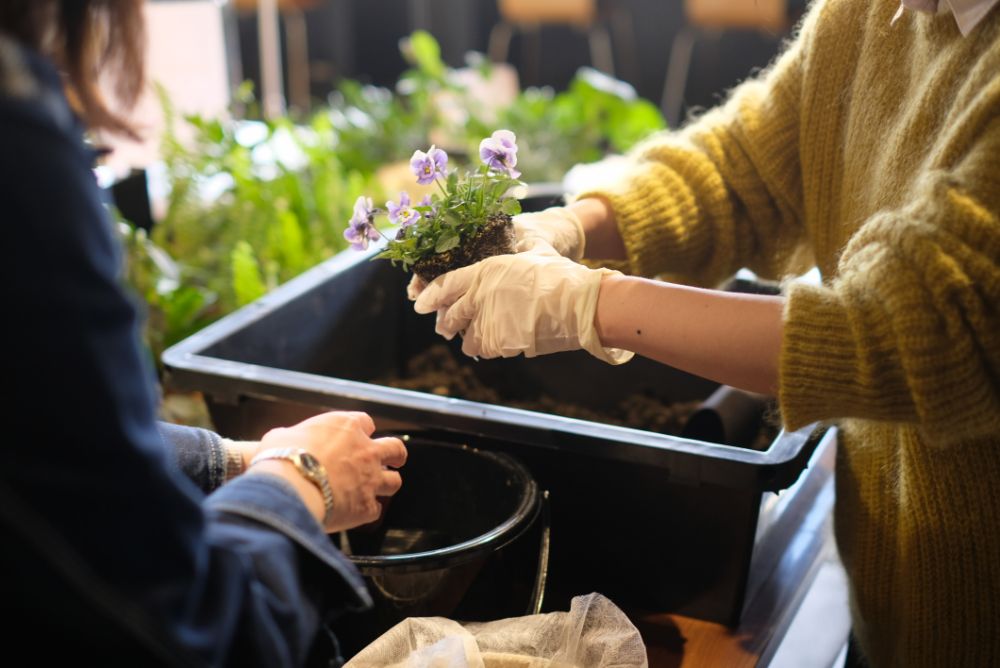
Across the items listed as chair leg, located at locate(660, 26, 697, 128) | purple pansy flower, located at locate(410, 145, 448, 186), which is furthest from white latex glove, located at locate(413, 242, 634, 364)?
chair leg, located at locate(660, 26, 697, 128)

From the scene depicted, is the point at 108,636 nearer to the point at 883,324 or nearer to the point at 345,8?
the point at 883,324

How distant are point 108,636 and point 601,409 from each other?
3.61 feet

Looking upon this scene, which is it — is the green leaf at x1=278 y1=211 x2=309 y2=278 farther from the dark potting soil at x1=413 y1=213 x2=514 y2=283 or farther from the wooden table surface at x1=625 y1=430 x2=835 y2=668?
the wooden table surface at x1=625 y1=430 x2=835 y2=668

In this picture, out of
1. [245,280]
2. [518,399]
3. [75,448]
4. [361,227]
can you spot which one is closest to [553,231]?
[361,227]

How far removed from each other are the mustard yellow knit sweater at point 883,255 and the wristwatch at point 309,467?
412 millimetres

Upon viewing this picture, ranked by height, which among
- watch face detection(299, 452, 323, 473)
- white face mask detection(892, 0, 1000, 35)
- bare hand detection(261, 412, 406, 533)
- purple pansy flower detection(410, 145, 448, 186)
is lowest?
bare hand detection(261, 412, 406, 533)

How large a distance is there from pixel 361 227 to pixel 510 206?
0.16 m

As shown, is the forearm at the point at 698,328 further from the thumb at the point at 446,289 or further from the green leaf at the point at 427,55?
the green leaf at the point at 427,55

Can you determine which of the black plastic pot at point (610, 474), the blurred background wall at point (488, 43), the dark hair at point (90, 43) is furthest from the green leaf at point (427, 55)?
the blurred background wall at point (488, 43)

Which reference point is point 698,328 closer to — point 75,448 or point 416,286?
point 416,286

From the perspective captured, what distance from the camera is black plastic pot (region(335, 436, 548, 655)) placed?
914 mm

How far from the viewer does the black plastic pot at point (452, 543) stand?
36.0 inches

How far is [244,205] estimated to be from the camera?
79.1 inches

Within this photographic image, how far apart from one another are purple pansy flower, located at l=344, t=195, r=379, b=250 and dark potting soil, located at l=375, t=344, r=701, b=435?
530 millimetres
